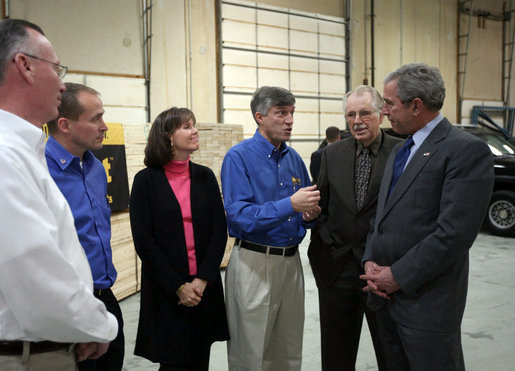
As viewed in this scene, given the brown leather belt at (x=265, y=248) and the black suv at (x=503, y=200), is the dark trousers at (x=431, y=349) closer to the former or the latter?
the brown leather belt at (x=265, y=248)

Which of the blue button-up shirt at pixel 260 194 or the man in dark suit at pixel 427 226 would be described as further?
the blue button-up shirt at pixel 260 194

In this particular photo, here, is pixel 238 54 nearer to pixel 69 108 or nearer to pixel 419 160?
pixel 69 108

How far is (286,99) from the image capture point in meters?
2.54

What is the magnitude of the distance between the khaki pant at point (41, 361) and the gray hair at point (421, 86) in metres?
1.73

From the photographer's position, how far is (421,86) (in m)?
1.97

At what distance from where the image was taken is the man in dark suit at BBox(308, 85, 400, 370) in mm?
2518

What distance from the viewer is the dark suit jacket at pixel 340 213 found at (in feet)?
8.21

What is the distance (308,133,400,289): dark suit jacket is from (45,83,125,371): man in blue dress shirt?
48.1 inches

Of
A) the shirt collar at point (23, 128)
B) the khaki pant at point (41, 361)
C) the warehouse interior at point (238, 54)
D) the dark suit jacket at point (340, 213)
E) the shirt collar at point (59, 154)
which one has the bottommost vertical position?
the khaki pant at point (41, 361)

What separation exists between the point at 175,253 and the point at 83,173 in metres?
0.63

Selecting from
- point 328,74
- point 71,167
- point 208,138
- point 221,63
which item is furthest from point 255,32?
point 71,167

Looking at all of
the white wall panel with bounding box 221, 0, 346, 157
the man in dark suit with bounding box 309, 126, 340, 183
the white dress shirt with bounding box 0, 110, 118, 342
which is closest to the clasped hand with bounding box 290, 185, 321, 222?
the white dress shirt with bounding box 0, 110, 118, 342

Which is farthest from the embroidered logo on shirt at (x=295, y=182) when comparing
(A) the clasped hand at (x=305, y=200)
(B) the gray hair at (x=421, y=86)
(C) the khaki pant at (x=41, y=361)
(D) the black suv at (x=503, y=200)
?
(D) the black suv at (x=503, y=200)

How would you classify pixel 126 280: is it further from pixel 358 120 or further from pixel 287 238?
pixel 358 120
